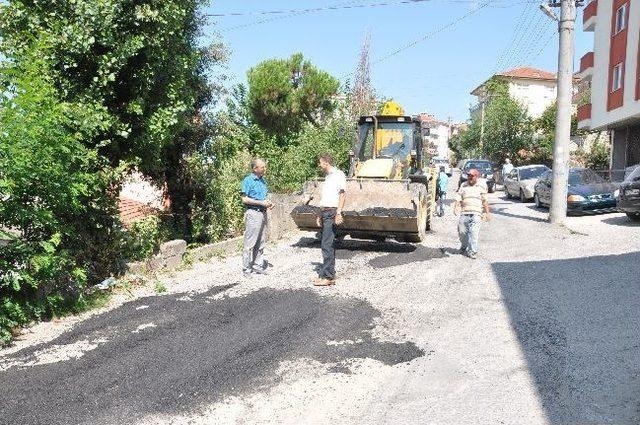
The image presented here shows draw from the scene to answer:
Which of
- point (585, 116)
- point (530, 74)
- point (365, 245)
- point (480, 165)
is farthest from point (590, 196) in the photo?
point (530, 74)

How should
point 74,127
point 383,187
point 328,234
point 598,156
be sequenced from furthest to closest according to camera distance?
1. point 598,156
2. point 383,187
3. point 328,234
4. point 74,127

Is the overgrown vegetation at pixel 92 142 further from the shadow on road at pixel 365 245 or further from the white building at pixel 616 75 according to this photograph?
the white building at pixel 616 75

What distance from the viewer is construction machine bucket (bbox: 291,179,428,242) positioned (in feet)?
32.5

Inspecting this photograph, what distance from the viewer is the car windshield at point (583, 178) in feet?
56.3

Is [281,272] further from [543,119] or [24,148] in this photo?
[543,119]

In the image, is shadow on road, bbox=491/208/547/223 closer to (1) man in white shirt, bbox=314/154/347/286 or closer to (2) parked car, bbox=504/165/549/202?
(2) parked car, bbox=504/165/549/202

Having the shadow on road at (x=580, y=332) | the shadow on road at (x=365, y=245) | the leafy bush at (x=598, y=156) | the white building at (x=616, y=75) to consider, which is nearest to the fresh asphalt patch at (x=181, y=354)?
the shadow on road at (x=580, y=332)

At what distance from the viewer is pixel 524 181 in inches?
878

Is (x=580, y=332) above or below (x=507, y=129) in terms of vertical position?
below

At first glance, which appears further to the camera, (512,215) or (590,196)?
(512,215)

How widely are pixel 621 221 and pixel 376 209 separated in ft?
26.6

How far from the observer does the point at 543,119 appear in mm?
43438

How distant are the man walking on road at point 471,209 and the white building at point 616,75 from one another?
56.1 feet

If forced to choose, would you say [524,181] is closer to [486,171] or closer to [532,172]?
[532,172]
